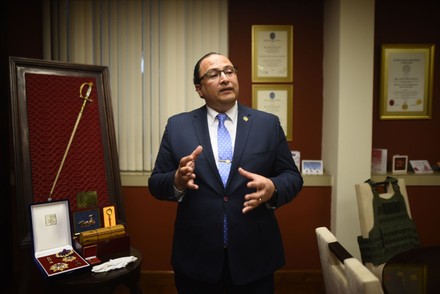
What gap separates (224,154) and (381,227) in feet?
4.16

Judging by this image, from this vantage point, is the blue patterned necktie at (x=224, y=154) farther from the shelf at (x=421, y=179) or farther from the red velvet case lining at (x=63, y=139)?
the shelf at (x=421, y=179)

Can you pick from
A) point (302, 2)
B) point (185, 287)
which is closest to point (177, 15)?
point (302, 2)

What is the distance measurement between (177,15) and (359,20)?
1506 mm

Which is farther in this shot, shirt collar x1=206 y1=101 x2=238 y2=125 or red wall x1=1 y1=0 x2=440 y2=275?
red wall x1=1 y1=0 x2=440 y2=275

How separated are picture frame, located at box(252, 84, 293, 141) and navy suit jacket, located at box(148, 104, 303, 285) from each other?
150 cm

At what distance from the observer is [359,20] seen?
263 cm

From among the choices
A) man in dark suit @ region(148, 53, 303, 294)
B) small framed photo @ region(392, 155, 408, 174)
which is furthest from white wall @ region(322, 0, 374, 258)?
man in dark suit @ region(148, 53, 303, 294)

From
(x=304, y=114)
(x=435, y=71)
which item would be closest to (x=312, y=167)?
(x=304, y=114)

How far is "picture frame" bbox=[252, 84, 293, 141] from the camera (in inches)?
120

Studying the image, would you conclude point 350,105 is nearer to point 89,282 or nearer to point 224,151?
point 224,151

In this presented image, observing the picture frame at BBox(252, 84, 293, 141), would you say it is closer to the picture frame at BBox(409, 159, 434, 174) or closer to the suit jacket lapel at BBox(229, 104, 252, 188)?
the picture frame at BBox(409, 159, 434, 174)

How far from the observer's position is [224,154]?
1.50 meters

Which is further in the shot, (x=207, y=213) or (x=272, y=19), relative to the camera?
(x=272, y=19)

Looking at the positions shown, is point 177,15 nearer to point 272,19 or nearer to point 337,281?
point 272,19
